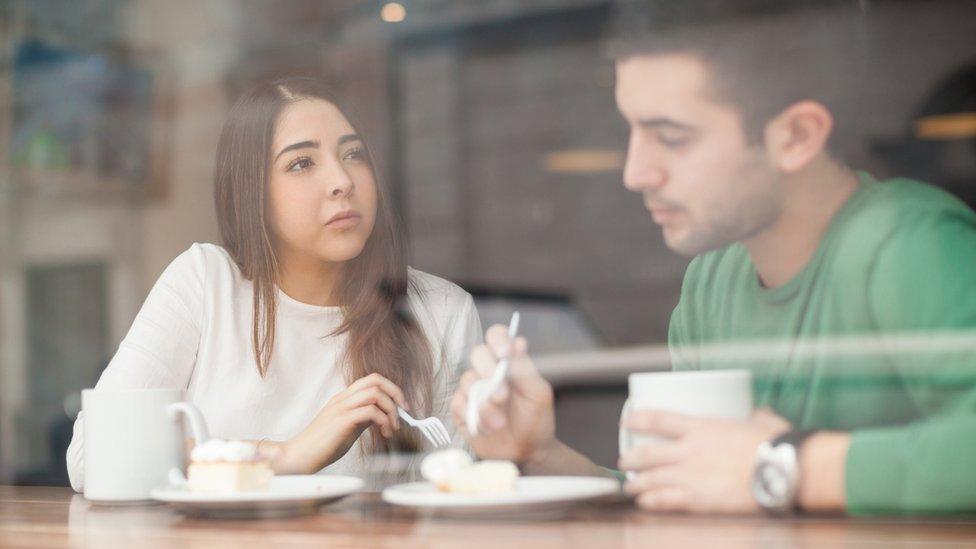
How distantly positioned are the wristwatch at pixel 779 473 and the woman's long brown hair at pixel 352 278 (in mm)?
486

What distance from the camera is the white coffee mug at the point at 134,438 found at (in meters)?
1.37

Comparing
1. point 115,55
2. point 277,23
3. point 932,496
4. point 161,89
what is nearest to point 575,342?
point 932,496

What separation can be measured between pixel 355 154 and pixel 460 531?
0.61 m

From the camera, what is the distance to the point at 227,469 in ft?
4.16

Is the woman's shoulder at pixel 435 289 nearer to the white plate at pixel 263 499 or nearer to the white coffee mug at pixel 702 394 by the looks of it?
the white plate at pixel 263 499

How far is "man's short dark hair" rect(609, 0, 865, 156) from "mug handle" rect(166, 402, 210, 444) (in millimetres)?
722

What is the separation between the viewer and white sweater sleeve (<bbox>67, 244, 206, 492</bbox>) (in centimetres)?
153

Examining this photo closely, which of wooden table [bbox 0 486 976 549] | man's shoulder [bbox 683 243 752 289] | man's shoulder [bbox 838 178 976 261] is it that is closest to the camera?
wooden table [bbox 0 486 976 549]

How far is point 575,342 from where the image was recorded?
1415mm

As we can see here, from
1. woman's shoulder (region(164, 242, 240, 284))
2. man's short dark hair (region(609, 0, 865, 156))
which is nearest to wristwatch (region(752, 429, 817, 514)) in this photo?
man's short dark hair (region(609, 0, 865, 156))

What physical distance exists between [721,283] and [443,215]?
401 mm

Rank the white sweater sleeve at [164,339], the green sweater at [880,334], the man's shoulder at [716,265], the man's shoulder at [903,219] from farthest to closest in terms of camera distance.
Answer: the white sweater sleeve at [164,339], the man's shoulder at [716,265], the man's shoulder at [903,219], the green sweater at [880,334]

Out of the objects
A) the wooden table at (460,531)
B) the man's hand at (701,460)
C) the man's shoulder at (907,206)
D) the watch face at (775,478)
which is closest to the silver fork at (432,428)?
the wooden table at (460,531)

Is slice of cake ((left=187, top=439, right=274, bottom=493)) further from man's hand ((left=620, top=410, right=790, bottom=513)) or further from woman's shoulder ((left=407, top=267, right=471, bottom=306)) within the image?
man's hand ((left=620, top=410, right=790, bottom=513))
